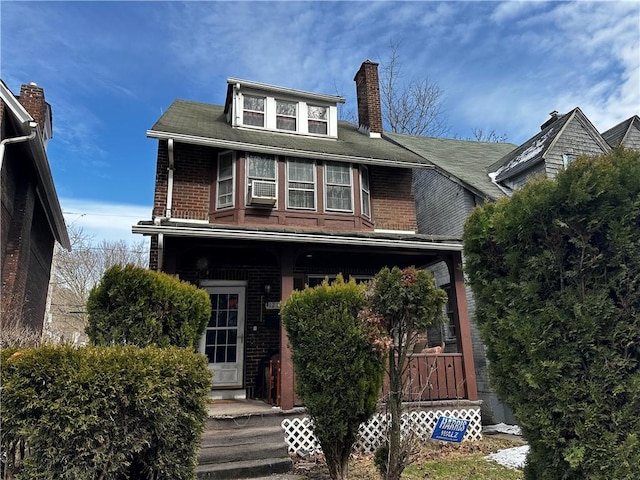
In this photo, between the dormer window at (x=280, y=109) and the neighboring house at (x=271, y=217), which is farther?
the dormer window at (x=280, y=109)

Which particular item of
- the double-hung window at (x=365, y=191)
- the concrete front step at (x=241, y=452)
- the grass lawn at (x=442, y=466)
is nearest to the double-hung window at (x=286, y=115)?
the double-hung window at (x=365, y=191)

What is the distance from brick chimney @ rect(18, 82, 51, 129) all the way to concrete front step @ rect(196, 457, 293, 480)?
957 centimetres

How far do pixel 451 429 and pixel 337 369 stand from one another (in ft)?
6.61

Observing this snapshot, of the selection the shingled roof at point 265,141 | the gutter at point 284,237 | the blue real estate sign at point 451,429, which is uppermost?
the shingled roof at point 265,141

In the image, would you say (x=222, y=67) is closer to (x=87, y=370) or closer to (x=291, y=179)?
(x=291, y=179)

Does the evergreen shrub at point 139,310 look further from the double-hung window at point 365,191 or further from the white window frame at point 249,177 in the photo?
the double-hung window at point 365,191

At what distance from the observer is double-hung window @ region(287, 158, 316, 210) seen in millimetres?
9898

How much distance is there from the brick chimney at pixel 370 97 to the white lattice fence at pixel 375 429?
28.8 feet

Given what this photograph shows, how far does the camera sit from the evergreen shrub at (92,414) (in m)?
2.86

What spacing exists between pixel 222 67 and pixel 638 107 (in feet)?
40.2

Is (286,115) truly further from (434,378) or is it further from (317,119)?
(434,378)

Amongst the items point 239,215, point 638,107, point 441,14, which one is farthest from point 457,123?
point 239,215

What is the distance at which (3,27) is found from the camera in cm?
636

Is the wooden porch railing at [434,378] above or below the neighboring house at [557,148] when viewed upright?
below
